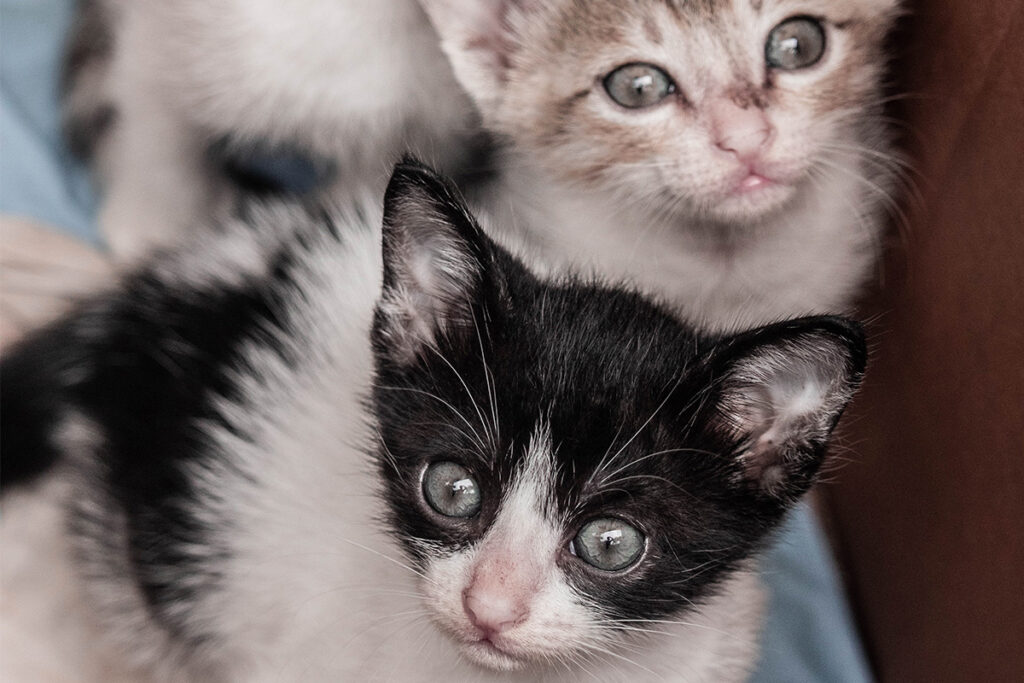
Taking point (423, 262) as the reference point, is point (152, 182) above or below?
below

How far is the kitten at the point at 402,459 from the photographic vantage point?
2.93ft

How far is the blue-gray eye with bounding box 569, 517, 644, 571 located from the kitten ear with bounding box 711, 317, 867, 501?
0.38 feet

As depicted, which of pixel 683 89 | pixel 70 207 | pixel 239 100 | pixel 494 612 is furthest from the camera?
pixel 70 207

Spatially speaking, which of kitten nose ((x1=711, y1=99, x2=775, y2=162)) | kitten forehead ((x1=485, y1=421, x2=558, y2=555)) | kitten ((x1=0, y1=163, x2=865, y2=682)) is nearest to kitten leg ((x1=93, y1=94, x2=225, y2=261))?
kitten ((x1=0, y1=163, x2=865, y2=682))

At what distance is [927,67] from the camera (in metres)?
1.34

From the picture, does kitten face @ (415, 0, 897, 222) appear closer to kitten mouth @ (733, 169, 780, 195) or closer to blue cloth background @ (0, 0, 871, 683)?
kitten mouth @ (733, 169, 780, 195)

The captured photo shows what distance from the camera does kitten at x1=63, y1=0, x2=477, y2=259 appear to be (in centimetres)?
147

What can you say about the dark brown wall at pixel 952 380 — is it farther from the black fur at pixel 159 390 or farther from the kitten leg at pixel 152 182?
the kitten leg at pixel 152 182

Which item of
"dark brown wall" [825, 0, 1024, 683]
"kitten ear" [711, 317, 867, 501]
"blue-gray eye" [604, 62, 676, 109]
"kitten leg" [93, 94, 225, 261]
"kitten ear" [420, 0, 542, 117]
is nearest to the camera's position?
"kitten ear" [711, 317, 867, 501]

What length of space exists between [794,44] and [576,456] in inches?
24.4

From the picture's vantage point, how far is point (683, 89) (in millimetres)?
1221

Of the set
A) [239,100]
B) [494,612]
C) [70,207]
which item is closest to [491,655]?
[494,612]

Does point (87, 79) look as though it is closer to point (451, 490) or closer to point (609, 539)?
point (451, 490)

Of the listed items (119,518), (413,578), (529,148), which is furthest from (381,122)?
(413,578)
